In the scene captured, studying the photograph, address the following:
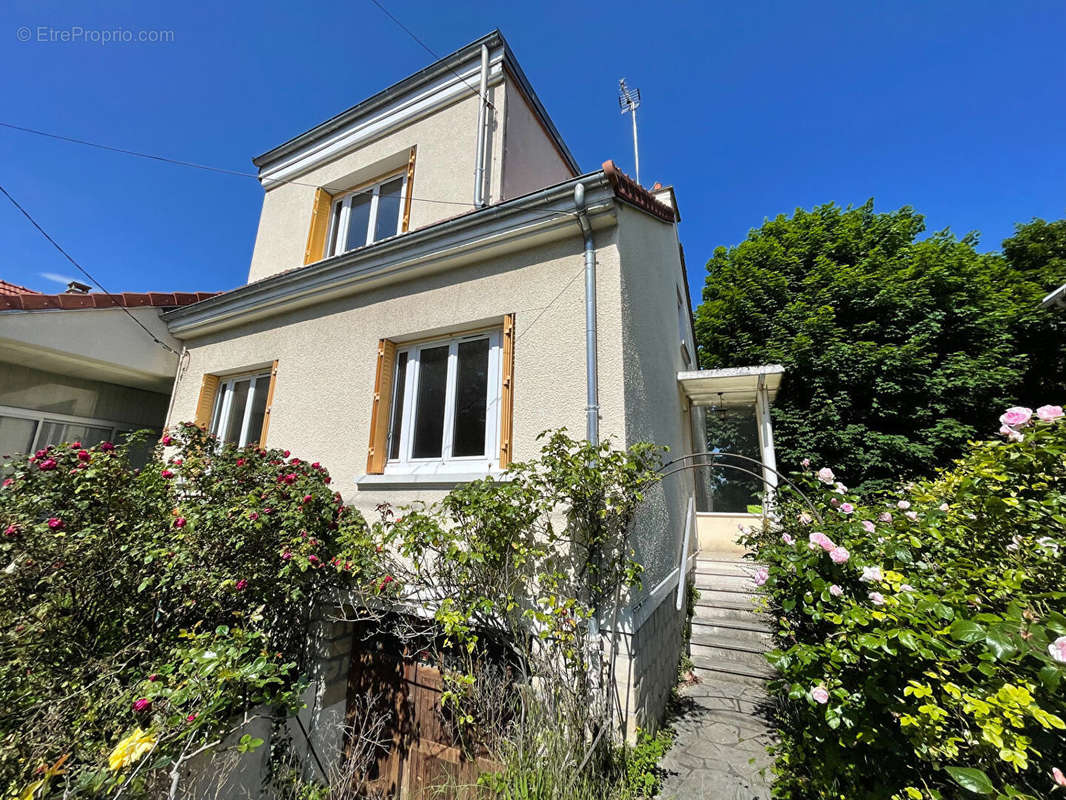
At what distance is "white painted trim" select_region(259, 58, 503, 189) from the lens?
7.16 m

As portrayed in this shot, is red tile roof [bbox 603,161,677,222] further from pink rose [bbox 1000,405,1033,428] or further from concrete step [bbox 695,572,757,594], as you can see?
concrete step [bbox 695,572,757,594]

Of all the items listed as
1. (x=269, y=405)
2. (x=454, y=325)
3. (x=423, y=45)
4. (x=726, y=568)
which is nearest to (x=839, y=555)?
(x=454, y=325)

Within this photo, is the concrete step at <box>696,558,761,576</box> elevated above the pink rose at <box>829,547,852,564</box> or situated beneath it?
situated beneath

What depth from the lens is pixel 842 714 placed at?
2.34 meters

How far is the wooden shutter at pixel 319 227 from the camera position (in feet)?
25.6

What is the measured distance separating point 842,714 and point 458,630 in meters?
2.64

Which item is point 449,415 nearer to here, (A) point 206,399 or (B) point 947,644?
(B) point 947,644

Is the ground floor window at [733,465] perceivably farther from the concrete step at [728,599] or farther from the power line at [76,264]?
the power line at [76,264]

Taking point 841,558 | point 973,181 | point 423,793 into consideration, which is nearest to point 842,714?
point 841,558

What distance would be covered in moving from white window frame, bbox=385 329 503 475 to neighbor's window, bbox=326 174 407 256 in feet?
11.2

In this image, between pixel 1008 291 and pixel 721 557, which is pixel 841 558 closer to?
pixel 721 557

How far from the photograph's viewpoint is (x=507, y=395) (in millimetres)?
4402

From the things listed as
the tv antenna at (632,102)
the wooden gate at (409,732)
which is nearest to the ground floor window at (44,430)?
the wooden gate at (409,732)

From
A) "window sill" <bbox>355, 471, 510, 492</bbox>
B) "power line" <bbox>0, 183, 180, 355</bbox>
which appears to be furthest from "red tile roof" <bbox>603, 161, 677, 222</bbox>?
"power line" <bbox>0, 183, 180, 355</bbox>
